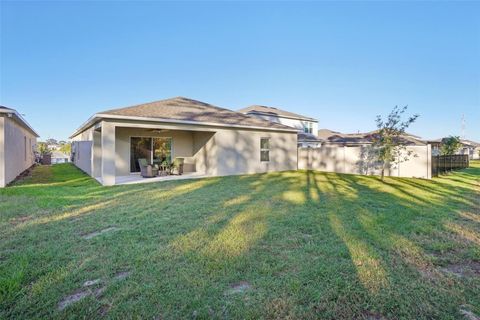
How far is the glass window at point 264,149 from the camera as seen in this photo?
1599cm

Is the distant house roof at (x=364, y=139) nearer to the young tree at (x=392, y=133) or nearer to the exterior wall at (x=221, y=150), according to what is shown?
the young tree at (x=392, y=133)

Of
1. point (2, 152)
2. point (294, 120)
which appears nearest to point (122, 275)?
point (2, 152)

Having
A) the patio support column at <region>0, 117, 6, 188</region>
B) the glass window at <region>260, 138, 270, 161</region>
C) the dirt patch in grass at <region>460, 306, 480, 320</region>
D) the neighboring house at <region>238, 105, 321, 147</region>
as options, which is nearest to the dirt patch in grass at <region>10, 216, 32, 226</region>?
the patio support column at <region>0, 117, 6, 188</region>

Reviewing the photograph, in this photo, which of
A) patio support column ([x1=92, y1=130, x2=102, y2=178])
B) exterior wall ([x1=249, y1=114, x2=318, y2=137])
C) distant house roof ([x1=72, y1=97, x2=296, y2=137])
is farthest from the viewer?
exterior wall ([x1=249, y1=114, x2=318, y2=137])

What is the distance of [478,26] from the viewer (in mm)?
14227

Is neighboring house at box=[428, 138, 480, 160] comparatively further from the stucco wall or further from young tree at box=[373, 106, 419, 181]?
the stucco wall

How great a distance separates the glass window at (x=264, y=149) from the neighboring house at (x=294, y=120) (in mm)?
10423

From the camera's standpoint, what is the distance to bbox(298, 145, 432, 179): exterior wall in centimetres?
1423

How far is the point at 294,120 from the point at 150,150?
19942 mm

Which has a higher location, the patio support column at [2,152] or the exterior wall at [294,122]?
the exterior wall at [294,122]

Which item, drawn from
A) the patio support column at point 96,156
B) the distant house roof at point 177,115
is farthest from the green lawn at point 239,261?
the patio support column at point 96,156

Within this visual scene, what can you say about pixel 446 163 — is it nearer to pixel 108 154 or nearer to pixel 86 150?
pixel 108 154

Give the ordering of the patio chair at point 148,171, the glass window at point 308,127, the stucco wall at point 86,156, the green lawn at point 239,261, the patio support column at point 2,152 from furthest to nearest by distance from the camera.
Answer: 1. the glass window at point 308,127
2. the stucco wall at point 86,156
3. the patio chair at point 148,171
4. the patio support column at point 2,152
5. the green lawn at point 239,261

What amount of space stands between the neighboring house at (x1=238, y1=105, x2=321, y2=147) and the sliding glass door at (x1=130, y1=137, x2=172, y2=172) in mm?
13577
